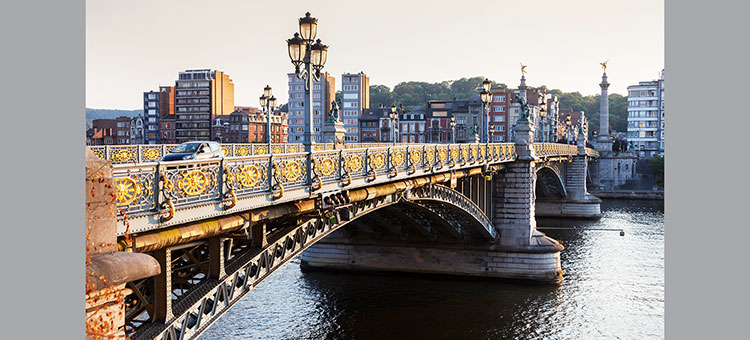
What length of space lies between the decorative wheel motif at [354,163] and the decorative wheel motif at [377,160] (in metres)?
0.92

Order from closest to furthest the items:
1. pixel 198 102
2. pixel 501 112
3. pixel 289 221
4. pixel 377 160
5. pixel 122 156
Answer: pixel 289 221 → pixel 377 160 → pixel 122 156 → pixel 501 112 → pixel 198 102

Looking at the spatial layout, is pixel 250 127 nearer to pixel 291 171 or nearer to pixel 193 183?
pixel 291 171

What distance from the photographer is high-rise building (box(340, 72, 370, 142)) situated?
459 ft

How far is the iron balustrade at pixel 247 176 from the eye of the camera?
11.5 m

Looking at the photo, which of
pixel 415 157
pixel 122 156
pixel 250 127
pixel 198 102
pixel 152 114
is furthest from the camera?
pixel 152 114

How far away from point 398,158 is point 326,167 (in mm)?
6651

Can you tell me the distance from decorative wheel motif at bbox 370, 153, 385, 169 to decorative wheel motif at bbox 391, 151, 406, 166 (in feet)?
3.04

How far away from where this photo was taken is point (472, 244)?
139ft

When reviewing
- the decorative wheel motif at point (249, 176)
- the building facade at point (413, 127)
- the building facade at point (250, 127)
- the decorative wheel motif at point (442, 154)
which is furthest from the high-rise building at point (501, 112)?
the decorative wheel motif at point (249, 176)

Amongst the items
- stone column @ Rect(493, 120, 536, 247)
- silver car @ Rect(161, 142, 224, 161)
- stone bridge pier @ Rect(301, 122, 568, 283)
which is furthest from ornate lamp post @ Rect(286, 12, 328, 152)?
stone column @ Rect(493, 120, 536, 247)

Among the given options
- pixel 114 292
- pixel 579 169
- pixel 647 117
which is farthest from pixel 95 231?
pixel 647 117

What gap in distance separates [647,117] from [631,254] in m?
109

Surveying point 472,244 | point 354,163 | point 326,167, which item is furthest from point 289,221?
point 472,244

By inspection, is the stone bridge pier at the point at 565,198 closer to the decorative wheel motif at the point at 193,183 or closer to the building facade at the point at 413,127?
the building facade at the point at 413,127
